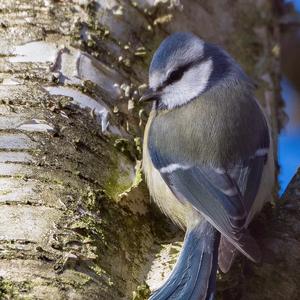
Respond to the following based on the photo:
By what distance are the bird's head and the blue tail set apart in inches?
19.9

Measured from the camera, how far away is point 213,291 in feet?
5.80

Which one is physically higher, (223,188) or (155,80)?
(155,80)

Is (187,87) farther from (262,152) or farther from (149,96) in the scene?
(262,152)

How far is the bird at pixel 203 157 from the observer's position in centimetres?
185

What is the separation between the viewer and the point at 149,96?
2.31 metres

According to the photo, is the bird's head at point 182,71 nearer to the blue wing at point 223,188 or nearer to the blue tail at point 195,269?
the blue wing at point 223,188

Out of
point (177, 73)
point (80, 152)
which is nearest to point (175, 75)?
point (177, 73)

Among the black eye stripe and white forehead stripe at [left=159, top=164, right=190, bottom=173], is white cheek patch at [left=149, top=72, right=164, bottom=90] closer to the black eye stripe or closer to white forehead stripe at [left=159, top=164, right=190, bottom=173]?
the black eye stripe

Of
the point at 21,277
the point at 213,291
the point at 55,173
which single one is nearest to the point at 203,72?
the point at 55,173

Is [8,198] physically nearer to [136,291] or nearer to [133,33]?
[136,291]

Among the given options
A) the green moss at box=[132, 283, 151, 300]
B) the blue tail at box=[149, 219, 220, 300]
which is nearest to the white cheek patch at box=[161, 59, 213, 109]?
the blue tail at box=[149, 219, 220, 300]

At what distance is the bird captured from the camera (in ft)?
6.07

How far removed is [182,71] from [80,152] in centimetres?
53

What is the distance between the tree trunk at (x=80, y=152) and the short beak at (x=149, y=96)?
0.19ft
